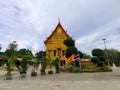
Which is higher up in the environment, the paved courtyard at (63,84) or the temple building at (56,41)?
the temple building at (56,41)

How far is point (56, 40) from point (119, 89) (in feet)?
135

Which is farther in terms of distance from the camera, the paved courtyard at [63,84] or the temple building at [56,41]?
the temple building at [56,41]

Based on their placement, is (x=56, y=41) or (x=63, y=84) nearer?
(x=63, y=84)

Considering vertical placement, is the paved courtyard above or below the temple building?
below

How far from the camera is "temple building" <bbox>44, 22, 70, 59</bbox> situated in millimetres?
50156

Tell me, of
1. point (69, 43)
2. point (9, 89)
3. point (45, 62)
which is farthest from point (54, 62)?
point (9, 89)

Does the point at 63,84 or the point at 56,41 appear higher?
the point at 56,41

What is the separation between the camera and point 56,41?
1983 inches

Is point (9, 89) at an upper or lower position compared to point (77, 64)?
lower

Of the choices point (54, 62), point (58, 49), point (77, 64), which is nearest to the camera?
point (54, 62)

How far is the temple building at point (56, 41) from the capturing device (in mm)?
50156

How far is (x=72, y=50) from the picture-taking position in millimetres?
33469

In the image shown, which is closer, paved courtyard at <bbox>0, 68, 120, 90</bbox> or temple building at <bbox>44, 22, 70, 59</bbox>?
paved courtyard at <bbox>0, 68, 120, 90</bbox>

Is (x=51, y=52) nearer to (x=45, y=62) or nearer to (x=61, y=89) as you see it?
(x=45, y=62)
